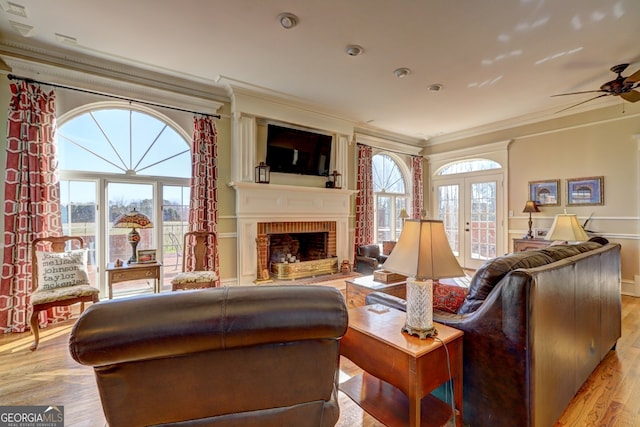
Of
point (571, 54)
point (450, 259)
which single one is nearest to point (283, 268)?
point (450, 259)

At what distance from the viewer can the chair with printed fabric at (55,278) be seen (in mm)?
2598

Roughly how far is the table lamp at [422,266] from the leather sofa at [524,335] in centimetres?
25

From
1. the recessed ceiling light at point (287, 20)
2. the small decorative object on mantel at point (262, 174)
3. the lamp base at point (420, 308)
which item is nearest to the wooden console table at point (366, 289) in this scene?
the lamp base at point (420, 308)

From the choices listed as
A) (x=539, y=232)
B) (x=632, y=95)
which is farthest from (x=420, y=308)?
(x=539, y=232)

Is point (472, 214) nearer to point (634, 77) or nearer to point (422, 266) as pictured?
point (634, 77)

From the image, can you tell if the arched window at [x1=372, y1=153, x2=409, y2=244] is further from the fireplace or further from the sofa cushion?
the sofa cushion

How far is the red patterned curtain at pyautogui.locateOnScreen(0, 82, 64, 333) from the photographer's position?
9.50 feet

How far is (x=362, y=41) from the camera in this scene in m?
2.97

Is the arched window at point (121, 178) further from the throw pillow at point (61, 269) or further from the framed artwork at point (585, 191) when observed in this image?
the framed artwork at point (585, 191)

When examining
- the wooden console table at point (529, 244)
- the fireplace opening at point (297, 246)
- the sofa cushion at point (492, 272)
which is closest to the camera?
the sofa cushion at point (492, 272)

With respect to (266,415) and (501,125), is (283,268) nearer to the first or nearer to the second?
(266,415)

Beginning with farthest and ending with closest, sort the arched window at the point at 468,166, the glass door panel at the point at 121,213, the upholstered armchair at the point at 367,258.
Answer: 1. the arched window at the point at 468,166
2. the upholstered armchair at the point at 367,258
3. the glass door panel at the point at 121,213

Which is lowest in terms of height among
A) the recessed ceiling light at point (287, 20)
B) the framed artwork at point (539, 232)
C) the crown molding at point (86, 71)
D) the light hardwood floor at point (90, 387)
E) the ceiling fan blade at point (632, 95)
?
the light hardwood floor at point (90, 387)

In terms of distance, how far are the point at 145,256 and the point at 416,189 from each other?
539 centimetres
